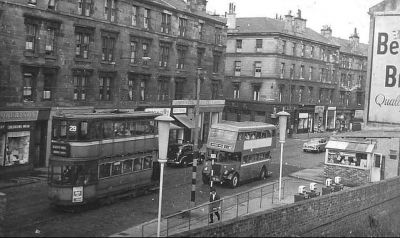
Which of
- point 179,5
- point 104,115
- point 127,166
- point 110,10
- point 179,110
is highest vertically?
A: point 179,5

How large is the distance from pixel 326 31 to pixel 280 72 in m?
19.2

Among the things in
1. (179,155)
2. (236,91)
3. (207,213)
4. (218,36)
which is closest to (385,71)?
(207,213)

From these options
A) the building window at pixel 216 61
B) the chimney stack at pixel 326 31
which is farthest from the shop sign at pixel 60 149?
the chimney stack at pixel 326 31

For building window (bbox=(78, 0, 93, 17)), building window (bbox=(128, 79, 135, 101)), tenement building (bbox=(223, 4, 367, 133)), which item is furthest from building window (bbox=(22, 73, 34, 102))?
tenement building (bbox=(223, 4, 367, 133))

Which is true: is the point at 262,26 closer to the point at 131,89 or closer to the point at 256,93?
the point at 256,93

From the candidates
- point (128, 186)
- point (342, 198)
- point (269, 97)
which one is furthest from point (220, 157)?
point (269, 97)

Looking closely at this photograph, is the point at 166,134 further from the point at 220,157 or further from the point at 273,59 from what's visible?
the point at 273,59

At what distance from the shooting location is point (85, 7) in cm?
3678

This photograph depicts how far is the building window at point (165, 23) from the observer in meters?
44.8

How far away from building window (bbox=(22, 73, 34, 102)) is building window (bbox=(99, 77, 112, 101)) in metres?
6.68

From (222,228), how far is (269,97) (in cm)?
5000

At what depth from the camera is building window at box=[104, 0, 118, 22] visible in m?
38.6

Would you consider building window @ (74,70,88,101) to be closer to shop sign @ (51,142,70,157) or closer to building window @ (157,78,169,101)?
building window @ (157,78,169,101)

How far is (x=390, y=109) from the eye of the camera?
30.6 metres
